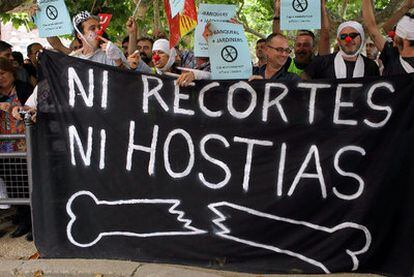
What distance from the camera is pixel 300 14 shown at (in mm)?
4242

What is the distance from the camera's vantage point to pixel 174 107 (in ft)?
13.6

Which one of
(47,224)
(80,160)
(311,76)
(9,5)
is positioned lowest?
(47,224)

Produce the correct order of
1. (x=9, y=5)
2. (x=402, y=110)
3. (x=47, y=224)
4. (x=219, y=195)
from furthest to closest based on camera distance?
(x=9, y=5) < (x=47, y=224) < (x=219, y=195) < (x=402, y=110)

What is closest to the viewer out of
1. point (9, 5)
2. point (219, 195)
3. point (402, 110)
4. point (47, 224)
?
point (402, 110)

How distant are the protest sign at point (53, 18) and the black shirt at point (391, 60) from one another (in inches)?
102

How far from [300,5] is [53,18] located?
81.9 inches

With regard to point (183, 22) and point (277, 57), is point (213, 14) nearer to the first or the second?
point (183, 22)

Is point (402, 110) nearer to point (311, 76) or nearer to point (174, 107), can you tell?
point (311, 76)

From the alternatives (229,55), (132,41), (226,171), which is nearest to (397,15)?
(229,55)

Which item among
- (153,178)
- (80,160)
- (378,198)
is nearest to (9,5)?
(80,160)

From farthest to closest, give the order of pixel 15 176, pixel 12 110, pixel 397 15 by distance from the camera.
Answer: pixel 397 15 < pixel 15 176 < pixel 12 110

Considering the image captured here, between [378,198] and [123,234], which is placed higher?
[378,198]

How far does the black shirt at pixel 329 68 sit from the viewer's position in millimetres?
4434

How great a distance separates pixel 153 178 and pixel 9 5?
383 centimetres
